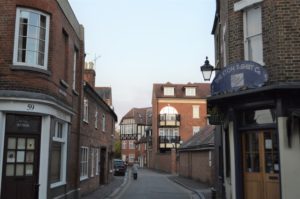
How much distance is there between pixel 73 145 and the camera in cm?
2003

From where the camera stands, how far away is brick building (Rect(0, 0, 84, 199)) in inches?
558

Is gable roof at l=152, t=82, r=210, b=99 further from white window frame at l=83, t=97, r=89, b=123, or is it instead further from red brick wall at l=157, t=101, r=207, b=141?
white window frame at l=83, t=97, r=89, b=123

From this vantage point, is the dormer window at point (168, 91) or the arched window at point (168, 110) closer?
the arched window at point (168, 110)

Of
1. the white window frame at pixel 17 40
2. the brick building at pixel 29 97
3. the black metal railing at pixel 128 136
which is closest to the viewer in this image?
the brick building at pixel 29 97

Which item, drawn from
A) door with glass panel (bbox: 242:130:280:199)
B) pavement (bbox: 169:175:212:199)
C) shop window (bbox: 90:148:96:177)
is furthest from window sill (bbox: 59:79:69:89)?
pavement (bbox: 169:175:212:199)

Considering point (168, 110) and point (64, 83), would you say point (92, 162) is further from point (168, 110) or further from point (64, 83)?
point (168, 110)

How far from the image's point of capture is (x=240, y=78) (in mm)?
13492

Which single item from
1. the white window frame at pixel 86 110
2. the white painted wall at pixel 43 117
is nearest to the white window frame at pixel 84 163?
the white window frame at pixel 86 110

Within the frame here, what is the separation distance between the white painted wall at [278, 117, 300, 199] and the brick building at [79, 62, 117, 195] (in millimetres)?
11627

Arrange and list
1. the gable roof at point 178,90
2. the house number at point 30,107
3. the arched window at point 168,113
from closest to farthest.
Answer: the house number at point 30,107, the arched window at point 168,113, the gable roof at point 178,90

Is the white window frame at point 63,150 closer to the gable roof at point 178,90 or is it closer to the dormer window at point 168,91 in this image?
the gable roof at point 178,90

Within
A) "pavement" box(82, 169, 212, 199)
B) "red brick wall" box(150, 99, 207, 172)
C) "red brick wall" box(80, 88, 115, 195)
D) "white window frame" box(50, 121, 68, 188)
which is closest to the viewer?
"white window frame" box(50, 121, 68, 188)

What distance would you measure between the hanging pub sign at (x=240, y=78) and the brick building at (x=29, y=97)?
18.1ft

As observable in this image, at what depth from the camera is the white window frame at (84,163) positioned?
2266 centimetres
